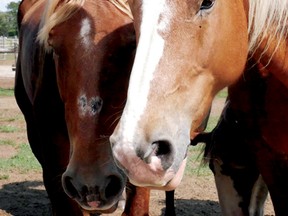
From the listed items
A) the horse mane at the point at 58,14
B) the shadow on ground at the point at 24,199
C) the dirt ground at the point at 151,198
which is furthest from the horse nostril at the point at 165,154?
the shadow on ground at the point at 24,199

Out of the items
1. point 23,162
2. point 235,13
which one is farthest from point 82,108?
point 23,162

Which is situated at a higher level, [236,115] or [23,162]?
[236,115]

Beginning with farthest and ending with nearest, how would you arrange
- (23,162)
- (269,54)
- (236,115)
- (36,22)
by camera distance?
(23,162), (36,22), (236,115), (269,54)

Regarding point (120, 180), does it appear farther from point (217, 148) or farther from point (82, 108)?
point (217, 148)

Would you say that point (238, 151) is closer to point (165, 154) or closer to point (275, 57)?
point (275, 57)

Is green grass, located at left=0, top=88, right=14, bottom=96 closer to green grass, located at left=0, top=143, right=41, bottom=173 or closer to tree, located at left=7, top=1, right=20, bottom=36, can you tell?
green grass, located at left=0, top=143, right=41, bottom=173

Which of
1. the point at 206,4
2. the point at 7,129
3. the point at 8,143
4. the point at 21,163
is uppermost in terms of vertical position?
the point at 206,4

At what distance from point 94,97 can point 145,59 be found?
69cm

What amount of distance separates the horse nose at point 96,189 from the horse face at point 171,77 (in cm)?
57

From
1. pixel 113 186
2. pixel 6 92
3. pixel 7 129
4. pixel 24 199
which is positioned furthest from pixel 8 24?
pixel 113 186

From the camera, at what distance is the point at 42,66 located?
11.0 ft

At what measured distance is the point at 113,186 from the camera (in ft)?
8.64

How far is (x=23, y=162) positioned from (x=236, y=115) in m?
4.42

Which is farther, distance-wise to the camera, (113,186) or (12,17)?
(12,17)
